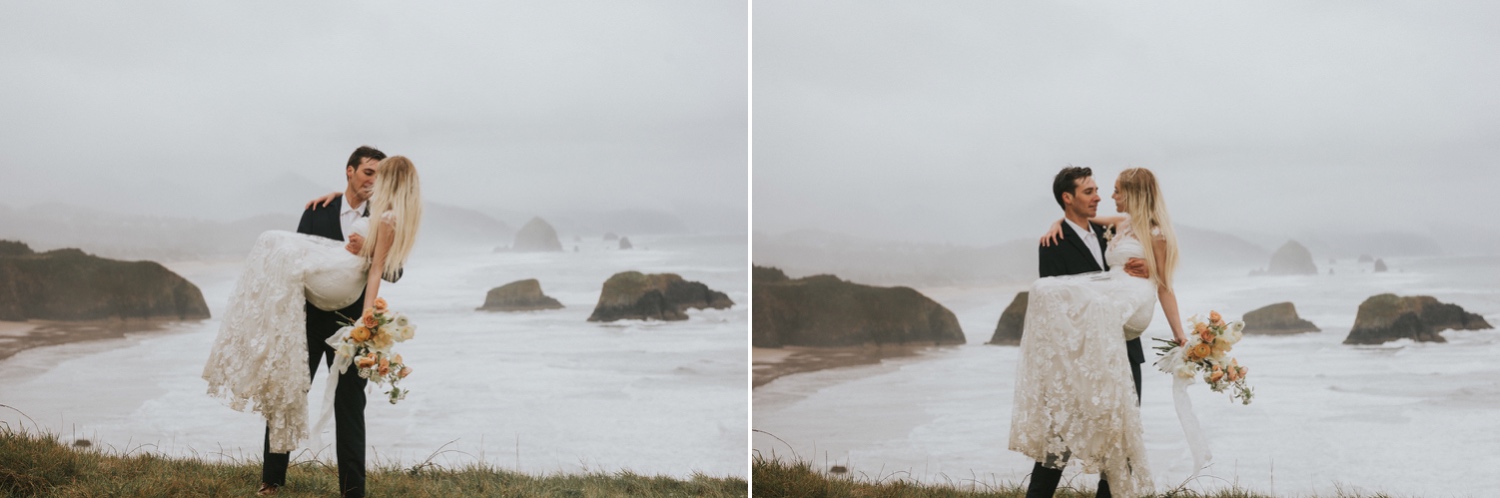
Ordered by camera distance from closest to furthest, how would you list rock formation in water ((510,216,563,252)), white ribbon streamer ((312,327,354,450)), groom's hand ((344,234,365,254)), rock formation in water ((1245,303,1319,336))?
white ribbon streamer ((312,327,354,450)) → groom's hand ((344,234,365,254)) → rock formation in water ((1245,303,1319,336)) → rock formation in water ((510,216,563,252))

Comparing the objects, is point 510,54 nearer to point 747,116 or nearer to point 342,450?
point 747,116

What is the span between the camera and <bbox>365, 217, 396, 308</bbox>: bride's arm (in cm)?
372

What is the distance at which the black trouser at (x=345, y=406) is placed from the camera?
3803 millimetres

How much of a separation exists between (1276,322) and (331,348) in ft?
12.6

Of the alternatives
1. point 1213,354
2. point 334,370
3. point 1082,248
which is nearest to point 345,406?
point 334,370

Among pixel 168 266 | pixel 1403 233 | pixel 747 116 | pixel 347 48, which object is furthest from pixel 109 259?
A: pixel 1403 233

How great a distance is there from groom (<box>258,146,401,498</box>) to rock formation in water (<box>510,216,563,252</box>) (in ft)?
3.47

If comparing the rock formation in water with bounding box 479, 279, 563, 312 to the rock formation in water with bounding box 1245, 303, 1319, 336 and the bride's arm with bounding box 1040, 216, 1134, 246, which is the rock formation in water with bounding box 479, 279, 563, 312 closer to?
the bride's arm with bounding box 1040, 216, 1134, 246

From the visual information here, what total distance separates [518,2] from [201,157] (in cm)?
162

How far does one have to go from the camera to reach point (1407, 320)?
4344 mm

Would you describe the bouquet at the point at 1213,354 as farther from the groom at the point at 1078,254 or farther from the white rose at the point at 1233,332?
the groom at the point at 1078,254

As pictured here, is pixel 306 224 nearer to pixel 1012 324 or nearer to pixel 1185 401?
pixel 1012 324

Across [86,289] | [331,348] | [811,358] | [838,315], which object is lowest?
[811,358]

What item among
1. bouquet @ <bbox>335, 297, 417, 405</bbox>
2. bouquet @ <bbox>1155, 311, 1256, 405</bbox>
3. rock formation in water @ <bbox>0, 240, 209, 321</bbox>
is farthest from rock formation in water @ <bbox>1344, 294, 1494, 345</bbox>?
rock formation in water @ <bbox>0, 240, 209, 321</bbox>
